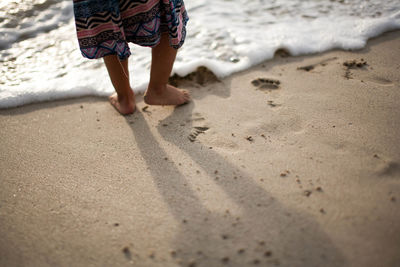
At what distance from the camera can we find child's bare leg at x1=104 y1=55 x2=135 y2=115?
62.7 inches

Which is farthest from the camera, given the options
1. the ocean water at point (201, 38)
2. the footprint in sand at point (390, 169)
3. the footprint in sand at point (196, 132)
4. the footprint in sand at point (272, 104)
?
the ocean water at point (201, 38)

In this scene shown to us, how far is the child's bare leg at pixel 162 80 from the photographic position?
1641 mm

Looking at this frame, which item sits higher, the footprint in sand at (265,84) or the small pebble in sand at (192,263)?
the footprint in sand at (265,84)

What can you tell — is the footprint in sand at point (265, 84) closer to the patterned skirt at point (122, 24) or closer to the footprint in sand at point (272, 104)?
the footprint in sand at point (272, 104)

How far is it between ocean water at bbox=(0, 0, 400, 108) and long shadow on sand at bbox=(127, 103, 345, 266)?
0.98 m

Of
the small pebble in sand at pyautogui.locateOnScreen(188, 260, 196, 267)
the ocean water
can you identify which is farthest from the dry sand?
the ocean water

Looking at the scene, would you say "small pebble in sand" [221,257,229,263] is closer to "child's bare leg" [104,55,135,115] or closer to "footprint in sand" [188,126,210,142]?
"footprint in sand" [188,126,210,142]

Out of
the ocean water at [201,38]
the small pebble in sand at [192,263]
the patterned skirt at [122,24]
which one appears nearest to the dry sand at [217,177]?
the small pebble in sand at [192,263]

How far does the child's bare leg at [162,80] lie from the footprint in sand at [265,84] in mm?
469

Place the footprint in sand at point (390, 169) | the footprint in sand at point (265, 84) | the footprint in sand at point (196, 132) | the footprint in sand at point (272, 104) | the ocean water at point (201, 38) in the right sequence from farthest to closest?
the ocean water at point (201, 38)
the footprint in sand at point (265, 84)
the footprint in sand at point (272, 104)
the footprint in sand at point (196, 132)
the footprint in sand at point (390, 169)

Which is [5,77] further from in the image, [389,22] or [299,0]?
[389,22]

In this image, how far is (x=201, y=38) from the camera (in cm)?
254

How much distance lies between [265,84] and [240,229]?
1120 millimetres

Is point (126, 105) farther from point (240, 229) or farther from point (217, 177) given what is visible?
point (240, 229)
